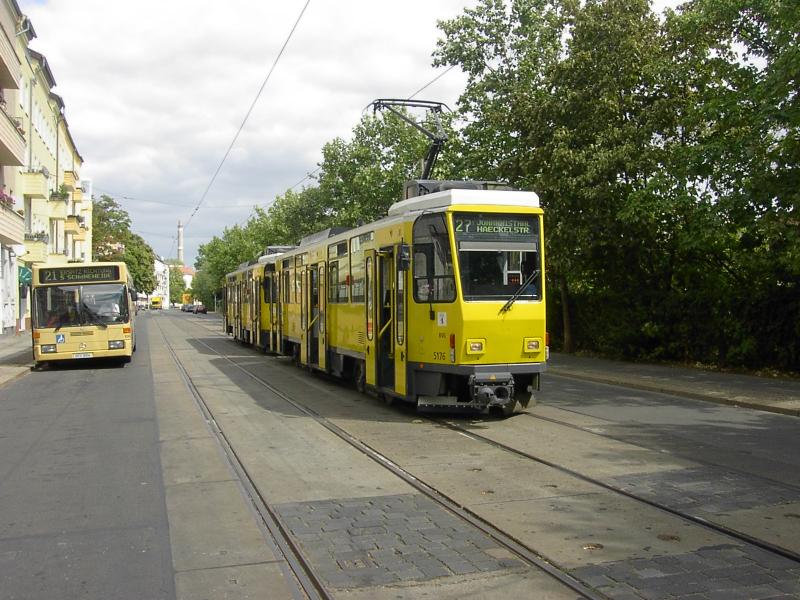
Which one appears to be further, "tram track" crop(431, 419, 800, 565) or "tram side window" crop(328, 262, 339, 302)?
"tram side window" crop(328, 262, 339, 302)

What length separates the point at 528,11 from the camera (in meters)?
26.1

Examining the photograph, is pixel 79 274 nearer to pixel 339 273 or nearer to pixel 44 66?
pixel 339 273

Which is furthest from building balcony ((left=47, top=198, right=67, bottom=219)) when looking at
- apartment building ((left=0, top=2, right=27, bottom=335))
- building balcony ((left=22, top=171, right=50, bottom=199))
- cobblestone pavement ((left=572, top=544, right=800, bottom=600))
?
cobblestone pavement ((left=572, top=544, right=800, bottom=600))

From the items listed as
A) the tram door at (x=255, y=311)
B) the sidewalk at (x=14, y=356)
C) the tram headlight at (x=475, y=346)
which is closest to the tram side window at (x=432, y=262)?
the tram headlight at (x=475, y=346)

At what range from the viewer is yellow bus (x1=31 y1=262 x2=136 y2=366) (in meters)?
20.0

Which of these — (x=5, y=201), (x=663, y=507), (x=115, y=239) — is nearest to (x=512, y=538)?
(x=663, y=507)

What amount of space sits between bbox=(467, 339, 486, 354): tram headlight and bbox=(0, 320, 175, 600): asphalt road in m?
4.19

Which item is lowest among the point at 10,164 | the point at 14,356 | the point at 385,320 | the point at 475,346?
the point at 14,356

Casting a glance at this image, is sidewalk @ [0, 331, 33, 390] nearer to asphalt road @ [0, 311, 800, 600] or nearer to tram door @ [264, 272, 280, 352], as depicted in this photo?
asphalt road @ [0, 311, 800, 600]

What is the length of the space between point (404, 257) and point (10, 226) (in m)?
24.3

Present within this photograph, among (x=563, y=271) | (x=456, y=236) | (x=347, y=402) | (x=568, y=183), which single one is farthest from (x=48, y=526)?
(x=563, y=271)

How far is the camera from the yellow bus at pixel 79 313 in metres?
20.0

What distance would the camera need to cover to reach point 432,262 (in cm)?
1108

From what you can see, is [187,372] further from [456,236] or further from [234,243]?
[234,243]
